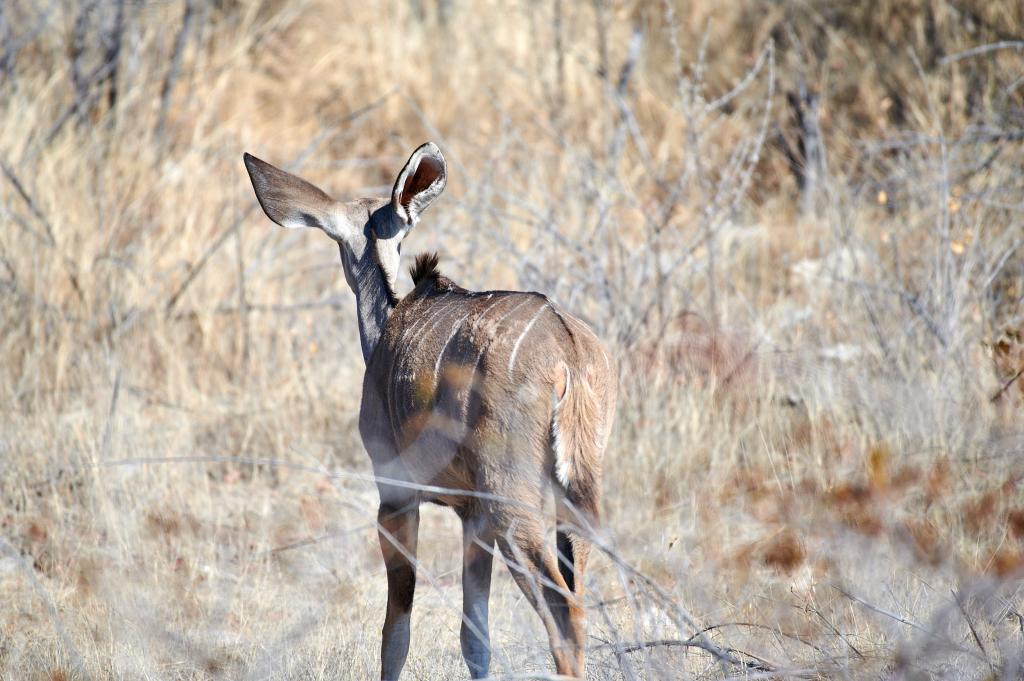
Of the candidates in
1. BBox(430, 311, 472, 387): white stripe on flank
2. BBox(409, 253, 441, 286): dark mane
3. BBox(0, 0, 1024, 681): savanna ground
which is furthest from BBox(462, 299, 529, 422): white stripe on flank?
BBox(409, 253, 441, 286): dark mane

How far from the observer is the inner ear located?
14.6ft

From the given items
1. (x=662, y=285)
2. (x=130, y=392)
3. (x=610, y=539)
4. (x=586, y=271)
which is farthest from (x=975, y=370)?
(x=130, y=392)

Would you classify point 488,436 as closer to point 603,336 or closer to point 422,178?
point 422,178

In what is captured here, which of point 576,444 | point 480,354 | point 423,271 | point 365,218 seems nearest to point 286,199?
point 365,218

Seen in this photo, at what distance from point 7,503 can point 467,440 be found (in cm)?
330

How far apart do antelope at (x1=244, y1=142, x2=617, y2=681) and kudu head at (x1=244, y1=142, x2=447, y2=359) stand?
0.09m

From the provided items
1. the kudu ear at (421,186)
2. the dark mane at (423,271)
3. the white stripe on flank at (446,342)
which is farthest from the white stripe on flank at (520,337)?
the kudu ear at (421,186)

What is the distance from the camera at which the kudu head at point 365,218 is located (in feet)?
14.8

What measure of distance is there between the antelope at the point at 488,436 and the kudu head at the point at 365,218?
0.09 metres

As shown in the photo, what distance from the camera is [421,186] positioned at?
4523mm

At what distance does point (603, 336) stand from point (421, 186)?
7.98 feet

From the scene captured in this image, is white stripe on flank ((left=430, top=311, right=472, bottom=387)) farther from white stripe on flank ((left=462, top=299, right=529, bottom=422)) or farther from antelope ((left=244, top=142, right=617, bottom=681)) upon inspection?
white stripe on flank ((left=462, top=299, right=529, bottom=422))

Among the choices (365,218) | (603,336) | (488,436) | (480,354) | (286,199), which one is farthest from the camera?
(603,336)

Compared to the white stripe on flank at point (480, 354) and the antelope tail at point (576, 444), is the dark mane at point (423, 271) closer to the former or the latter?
the white stripe on flank at point (480, 354)
